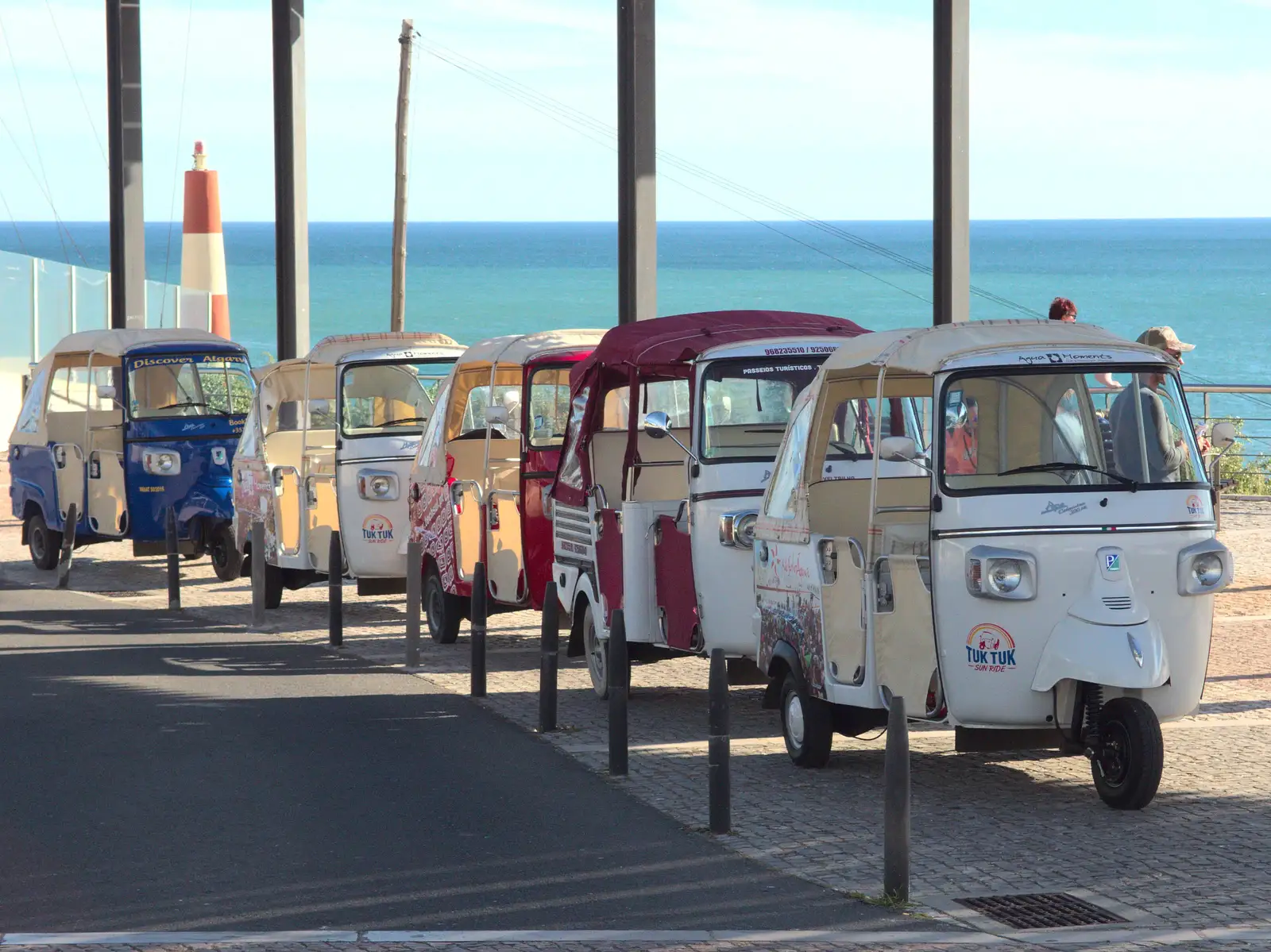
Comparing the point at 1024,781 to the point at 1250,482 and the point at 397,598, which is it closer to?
the point at 397,598

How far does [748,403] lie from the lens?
12289mm

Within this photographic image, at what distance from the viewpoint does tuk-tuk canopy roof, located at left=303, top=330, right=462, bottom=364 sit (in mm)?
16953

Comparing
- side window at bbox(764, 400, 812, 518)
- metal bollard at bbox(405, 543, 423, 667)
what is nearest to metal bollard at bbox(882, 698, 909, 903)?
side window at bbox(764, 400, 812, 518)

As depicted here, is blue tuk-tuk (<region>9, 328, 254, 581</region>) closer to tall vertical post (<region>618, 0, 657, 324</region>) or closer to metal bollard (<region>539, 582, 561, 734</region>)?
tall vertical post (<region>618, 0, 657, 324</region>)

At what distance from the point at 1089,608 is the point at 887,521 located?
2.17 metres

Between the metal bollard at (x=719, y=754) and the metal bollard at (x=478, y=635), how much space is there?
3.95 m

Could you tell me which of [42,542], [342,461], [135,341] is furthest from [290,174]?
[342,461]

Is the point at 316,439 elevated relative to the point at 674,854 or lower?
elevated

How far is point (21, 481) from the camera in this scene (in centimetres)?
2155

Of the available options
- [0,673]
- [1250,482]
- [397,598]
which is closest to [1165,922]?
[0,673]

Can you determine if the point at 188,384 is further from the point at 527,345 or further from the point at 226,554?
the point at 527,345

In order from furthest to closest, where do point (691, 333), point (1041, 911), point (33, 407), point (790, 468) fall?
point (33, 407) → point (691, 333) → point (790, 468) → point (1041, 911)

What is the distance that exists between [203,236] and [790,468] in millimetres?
36145

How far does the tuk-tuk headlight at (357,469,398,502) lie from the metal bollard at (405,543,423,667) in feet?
6.91
